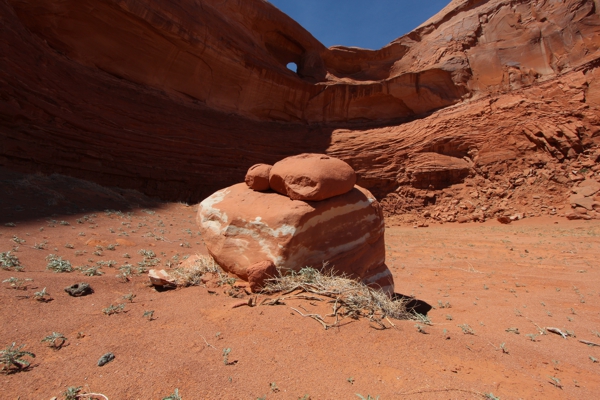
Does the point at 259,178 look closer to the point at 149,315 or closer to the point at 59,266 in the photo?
the point at 149,315

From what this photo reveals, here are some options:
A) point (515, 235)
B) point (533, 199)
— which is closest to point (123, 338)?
point (515, 235)

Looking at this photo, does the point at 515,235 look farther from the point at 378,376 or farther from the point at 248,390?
the point at 248,390

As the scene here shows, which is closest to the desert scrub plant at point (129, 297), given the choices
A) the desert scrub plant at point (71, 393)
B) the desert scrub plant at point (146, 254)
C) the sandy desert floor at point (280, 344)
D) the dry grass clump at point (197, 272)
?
the sandy desert floor at point (280, 344)

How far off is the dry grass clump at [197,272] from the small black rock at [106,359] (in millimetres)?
1576

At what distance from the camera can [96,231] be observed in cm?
684

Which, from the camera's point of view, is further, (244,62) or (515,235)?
(244,62)

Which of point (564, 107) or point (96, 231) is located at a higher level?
point (564, 107)

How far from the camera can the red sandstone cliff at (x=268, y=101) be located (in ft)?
40.6

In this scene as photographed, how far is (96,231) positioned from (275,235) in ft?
17.4

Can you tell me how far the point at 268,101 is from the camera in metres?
20.2

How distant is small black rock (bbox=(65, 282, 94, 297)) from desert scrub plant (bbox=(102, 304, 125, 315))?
19.5 inches

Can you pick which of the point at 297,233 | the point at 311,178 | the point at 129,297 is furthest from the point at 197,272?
the point at 311,178

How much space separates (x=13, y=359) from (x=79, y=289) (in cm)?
129

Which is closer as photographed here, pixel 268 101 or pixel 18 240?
pixel 18 240
